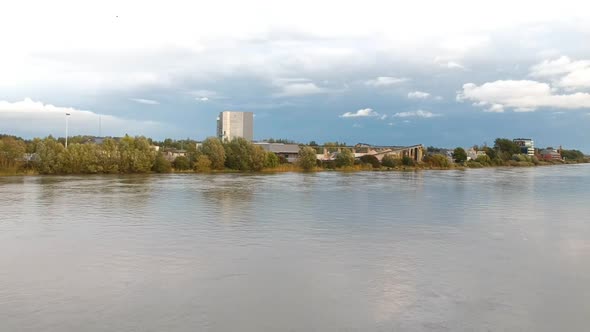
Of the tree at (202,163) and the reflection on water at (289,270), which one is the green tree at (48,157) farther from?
the reflection on water at (289,270)

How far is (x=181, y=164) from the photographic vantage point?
5809cm

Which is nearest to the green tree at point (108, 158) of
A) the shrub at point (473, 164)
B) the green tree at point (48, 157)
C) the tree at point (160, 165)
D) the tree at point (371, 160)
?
the green tree at point (48, 157)

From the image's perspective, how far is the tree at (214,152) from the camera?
197ft

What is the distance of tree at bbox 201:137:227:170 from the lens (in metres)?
59.9

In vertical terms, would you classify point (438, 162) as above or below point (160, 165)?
above

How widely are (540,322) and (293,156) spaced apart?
79263 millimetres

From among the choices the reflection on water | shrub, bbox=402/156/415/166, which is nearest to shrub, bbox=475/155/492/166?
shrub, bbox=402/156/415/166

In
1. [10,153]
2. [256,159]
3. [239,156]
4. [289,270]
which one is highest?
[10,153]

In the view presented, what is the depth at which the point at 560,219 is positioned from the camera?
19734 mm

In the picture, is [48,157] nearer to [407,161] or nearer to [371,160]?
[371,160]

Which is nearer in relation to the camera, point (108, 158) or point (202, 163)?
point (108, 158)

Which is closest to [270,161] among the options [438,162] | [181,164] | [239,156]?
[239,156]

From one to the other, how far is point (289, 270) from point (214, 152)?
1974 inches

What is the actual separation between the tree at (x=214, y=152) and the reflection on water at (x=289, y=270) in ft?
127
